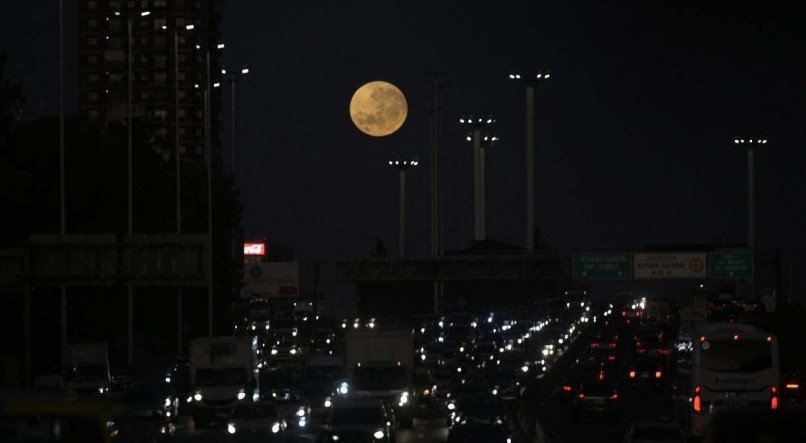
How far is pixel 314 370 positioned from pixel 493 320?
2482 inches

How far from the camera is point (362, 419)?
115ft

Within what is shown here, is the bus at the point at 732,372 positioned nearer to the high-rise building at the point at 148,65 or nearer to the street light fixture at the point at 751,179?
the street light fixture at the point at 751,179

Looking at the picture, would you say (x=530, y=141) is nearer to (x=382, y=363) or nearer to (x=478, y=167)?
(x=478, y=167)

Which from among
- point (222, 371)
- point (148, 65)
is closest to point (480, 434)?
point (222, 371)

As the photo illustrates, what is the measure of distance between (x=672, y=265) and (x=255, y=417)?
182 ft

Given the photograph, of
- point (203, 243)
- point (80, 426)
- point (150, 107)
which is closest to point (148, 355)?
point (203, 243)

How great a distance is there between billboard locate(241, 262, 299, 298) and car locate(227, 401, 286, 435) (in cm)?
6175

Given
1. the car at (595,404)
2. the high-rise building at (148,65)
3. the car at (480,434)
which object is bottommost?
the car at (595,404)

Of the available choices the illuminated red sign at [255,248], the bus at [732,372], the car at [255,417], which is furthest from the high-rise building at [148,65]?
the bus at [732,372]

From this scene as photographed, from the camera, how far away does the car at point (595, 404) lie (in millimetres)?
51844

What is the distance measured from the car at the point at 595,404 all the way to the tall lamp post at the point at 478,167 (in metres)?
83.3

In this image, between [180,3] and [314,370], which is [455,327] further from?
[180,3]

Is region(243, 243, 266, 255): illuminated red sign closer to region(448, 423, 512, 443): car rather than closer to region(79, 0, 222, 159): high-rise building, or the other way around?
region(79, 0, 222, 159): high-rise building

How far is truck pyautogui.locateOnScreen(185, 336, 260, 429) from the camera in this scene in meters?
50.3
